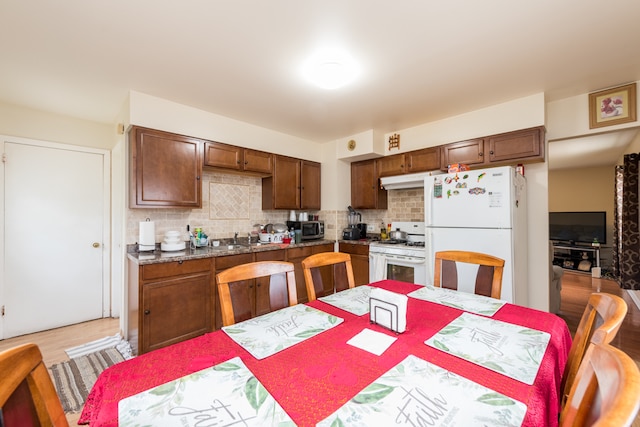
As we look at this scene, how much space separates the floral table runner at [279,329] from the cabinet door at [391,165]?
277 cm

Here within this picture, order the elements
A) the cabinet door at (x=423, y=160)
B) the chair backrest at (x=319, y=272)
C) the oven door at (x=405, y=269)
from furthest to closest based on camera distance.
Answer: the cabinet door at (x=423, y=160) < the oven door at (x=405, y=269) < the chair backrest at (x=319, y=272)

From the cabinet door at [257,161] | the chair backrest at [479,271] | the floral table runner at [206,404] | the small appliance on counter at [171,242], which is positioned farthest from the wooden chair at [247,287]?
the cabinet door at [257,161]

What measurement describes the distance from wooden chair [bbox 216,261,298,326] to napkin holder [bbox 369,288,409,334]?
0.49 m

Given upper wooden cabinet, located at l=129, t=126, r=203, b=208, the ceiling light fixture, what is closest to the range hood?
the ceiling light fixture

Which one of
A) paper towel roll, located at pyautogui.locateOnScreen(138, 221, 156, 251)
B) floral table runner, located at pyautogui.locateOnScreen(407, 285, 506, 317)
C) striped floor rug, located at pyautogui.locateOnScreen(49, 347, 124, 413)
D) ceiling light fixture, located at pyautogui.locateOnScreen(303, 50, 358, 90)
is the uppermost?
ceiling light fixture, located at pyautogui.locateOnScreen(303, 50, 358, 90)

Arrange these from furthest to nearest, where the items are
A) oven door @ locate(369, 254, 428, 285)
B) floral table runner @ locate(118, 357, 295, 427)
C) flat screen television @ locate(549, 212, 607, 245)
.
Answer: flat screen television @ locate(549, 212, 607, 245) → oven door @ locate(369, 254, 428, 285) → floral table runner @ locate(118, 357, 295, 427)

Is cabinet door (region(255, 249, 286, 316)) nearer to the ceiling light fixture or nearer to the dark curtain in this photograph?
the ceiling light fixture

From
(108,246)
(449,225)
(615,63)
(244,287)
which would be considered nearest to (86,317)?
(108,246)

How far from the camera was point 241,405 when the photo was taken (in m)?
0.69

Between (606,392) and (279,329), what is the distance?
3.13ft

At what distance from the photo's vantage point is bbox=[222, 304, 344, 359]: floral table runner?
100 cm

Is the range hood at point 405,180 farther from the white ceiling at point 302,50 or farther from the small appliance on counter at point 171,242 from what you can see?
the small appliance on counter at point 171,242

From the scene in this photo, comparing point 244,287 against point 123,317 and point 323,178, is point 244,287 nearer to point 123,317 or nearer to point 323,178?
point 123,317

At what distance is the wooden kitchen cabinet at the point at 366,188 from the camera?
3984 millimetres
